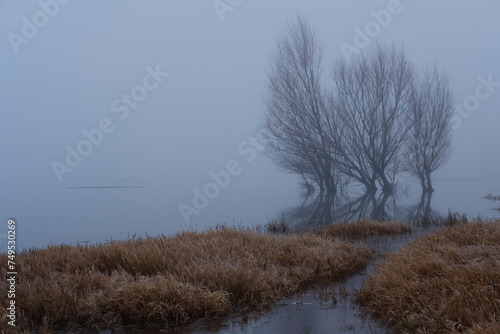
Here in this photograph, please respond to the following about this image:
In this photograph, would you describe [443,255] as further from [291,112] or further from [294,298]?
[291,112]

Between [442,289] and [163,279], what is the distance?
9.45ft

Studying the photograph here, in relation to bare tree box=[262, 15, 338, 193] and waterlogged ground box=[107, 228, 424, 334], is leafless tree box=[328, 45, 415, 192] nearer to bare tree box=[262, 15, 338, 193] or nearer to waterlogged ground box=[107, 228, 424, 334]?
bare tree box=[262, 15, 338, 193]

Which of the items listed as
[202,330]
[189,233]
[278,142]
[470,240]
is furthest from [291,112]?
[202,330]

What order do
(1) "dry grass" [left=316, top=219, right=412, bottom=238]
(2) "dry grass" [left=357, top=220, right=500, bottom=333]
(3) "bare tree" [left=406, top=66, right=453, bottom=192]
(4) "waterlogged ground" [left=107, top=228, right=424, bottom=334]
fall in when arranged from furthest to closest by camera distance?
(3) "bare tree" [left=406, top=66, right=453, bottom=192], (1) "dry grass" [left=316, top=219, right=412, bottom=238], (4) "waterlogged ground" [left=107, top=228, right=424, bottom=334], (2) "dry grass" [left=357, top=220, right=500, bottom=333]

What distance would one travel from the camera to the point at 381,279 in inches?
184

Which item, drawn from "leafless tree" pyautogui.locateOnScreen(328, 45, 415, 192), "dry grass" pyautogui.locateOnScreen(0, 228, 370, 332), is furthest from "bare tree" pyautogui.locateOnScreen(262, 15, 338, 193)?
"dry grass" pyautogui.locateOnScreen(0, 228, 370, 332)

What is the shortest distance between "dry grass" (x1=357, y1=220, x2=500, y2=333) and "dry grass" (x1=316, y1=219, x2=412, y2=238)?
14.3ft

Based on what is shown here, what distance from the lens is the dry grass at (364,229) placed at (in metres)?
9.73

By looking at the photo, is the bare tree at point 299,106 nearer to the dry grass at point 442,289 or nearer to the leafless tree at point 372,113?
the leafless tree at point 372,113

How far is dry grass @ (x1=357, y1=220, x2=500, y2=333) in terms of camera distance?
344 cm

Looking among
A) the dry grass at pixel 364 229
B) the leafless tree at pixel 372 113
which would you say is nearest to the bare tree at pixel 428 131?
the leafless tree at pixel 372 113

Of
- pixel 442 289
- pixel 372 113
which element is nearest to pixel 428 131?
pixel 372 113

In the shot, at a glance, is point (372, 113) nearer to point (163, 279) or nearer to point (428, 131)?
point (428, 131)

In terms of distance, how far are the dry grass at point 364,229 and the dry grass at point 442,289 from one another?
436cm
